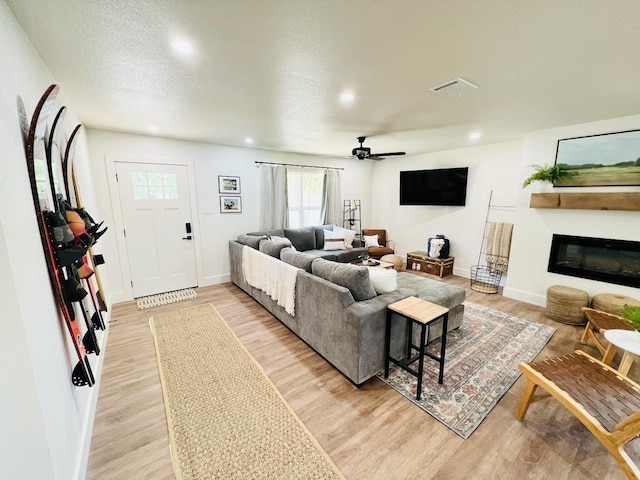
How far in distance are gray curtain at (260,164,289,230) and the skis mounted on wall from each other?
351 cm

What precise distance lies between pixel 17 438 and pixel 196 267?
363cm

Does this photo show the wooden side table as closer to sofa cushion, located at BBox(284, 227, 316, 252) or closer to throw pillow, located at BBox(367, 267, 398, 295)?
throw pillow, located at BBox(367, 267, 398, 295)

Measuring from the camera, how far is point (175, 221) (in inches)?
165

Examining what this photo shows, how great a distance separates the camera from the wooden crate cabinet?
4996 mm

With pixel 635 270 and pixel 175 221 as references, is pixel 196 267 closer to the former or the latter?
pixel 175 221

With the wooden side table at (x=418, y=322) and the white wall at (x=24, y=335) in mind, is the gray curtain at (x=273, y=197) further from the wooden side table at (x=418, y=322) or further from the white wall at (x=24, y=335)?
the white wall at (x=24, y=335)

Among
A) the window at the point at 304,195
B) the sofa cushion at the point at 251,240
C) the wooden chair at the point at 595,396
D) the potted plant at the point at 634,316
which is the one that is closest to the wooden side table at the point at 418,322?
the wooden chair at the point at 595,396

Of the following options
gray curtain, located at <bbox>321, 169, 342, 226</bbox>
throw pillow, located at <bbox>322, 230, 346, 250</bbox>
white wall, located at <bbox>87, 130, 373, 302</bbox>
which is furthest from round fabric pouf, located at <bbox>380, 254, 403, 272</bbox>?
white wall, located at <bbox>87, 130, 373, 302</bbox>

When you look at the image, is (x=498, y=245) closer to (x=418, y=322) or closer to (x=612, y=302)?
(x=612, y=302)

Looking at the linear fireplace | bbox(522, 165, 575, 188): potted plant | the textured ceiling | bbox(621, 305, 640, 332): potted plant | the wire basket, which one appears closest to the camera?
the textured ceiling

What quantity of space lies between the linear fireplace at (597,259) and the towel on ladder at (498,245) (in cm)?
80

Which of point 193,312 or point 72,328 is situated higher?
point 72,328

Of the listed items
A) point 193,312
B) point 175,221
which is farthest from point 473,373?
point 175,221

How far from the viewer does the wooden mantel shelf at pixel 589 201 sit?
9.50 feet
